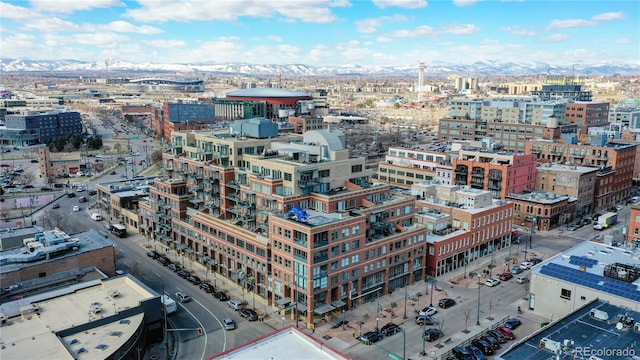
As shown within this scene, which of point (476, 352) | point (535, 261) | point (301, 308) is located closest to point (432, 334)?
point (476, 352)

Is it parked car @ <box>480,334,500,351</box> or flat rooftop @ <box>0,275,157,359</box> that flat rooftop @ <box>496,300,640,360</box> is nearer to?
parked car @ <box>480,334,500,351</box>

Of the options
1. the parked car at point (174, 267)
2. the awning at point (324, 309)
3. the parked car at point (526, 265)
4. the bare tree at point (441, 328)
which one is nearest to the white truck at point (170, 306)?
the parked car at point (174, 267)

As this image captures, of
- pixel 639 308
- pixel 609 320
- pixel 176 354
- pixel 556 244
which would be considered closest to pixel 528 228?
pixel 556 244

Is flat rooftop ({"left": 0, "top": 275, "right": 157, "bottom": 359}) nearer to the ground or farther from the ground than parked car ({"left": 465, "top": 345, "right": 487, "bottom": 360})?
farther from the ground

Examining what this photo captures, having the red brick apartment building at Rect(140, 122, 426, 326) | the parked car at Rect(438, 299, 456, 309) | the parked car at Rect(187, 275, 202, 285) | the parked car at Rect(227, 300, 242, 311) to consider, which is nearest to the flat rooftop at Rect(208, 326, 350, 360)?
the red brick apartment building at Rect(140, 122, 426, 326)

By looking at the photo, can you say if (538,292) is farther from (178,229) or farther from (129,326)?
(178,229)
